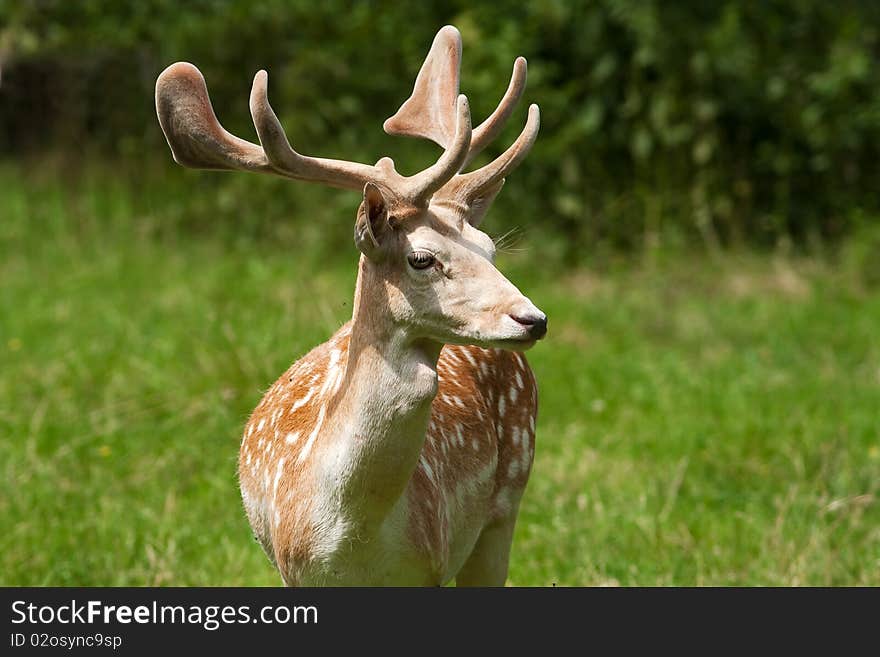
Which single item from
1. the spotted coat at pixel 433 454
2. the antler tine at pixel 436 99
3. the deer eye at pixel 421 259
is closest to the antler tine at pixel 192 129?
the deer eye at pixel 421 259

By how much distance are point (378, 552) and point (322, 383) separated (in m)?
0.60

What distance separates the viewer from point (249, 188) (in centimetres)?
1032

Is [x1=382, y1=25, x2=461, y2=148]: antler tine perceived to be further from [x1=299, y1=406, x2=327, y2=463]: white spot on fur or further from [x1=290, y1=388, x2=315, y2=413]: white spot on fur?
[x1=299, y1=406, x2=327, y2=463]: white spot on fur

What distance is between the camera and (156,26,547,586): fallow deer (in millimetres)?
3262

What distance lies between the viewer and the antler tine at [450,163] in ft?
10.7

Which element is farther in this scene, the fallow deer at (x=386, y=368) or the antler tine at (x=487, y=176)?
the antler tine at (x=487, y=176)

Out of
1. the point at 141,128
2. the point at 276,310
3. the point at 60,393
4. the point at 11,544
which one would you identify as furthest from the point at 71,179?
the point at 11,544

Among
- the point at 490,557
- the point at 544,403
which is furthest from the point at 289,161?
the point at 544,403

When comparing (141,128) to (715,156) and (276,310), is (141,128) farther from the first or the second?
(715,156)

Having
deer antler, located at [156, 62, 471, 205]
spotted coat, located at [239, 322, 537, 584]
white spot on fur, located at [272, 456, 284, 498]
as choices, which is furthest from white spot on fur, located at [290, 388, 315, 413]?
deer antler, located at [156, 62, 471, 205]

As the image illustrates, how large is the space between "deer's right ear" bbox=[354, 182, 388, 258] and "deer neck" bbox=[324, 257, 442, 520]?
91 mm

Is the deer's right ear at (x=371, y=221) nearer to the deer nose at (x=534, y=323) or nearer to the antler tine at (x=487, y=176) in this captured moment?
the antler tine at (x=487, y=176)

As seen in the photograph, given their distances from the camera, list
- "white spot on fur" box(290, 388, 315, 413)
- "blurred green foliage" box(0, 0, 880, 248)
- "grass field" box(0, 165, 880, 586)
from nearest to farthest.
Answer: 1. "white spot on fur" box(290, 388, 315, 413)
2. "grass field" box(0, 165, 880, 586)
3. "blurred green foliage" box(0, 0, 880, 248)

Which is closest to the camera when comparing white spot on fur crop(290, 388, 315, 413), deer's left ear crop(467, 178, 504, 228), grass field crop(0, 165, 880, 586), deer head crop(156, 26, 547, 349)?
deer head crop(156, 26, 547, 349)
